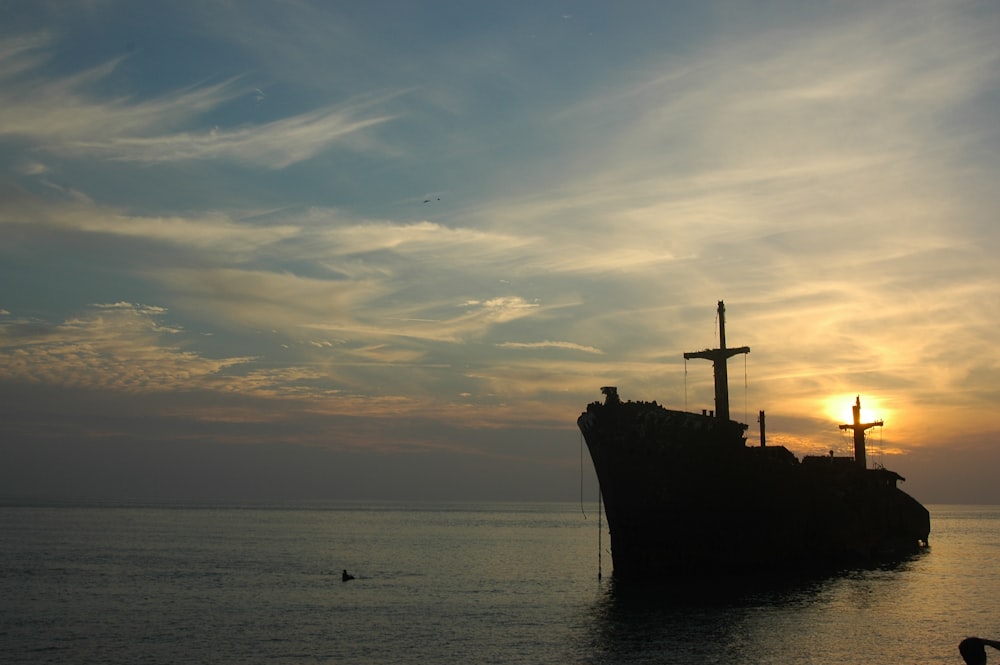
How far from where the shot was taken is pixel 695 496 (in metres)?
55.2

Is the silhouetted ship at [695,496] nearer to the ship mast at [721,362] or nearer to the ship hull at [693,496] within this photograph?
the ship hull at [693,496]

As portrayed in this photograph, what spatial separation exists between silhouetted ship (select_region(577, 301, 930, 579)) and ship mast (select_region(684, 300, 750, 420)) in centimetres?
567

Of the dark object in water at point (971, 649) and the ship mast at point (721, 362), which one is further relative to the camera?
the ship mast at point (721, 362)

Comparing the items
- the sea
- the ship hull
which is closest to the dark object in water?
the sea

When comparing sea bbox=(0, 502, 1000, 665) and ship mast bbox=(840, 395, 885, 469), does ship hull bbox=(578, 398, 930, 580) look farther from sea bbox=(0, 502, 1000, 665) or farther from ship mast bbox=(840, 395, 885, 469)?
ship mast bbox=(840, 395, 885, 469)

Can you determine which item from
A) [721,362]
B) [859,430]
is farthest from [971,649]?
[859,430]

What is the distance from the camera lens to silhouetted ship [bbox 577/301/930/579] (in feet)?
181

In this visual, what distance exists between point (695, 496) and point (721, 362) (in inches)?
645

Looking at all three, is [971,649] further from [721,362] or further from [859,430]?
[859,430]

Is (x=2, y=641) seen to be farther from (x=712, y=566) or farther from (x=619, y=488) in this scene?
(x=712, y=566)

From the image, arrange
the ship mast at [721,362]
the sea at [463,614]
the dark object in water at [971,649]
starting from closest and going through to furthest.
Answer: the dark object in water at [971,649]
the sea at [463,614]
the ship mast at [721,362]

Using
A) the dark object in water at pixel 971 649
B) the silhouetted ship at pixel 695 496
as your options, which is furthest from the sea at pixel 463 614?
the dark object in water at pixel 971 649

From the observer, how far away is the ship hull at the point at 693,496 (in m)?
55.2

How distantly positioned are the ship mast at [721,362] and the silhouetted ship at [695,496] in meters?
5.67
